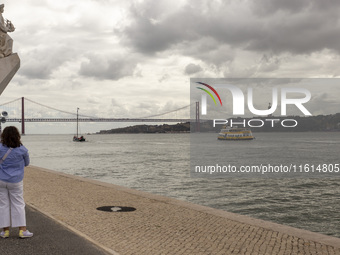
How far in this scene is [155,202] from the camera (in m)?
10.2

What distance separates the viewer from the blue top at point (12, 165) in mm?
5715

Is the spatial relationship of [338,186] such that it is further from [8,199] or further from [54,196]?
[8,199]

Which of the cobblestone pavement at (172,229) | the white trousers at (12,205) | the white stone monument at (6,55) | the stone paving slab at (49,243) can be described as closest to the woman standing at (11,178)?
the white trousers at (12,205)

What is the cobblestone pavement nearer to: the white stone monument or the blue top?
the blue top

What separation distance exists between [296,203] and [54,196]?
989 cm

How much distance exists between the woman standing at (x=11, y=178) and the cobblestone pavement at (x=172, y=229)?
123 cm

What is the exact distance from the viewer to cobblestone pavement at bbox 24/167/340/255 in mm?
5961

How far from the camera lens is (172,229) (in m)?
7.14

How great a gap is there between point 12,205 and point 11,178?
46cm

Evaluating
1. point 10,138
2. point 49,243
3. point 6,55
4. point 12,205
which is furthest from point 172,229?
point 6,55

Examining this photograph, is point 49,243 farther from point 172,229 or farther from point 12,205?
point 172,229

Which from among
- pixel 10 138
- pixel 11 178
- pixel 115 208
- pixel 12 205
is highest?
pixel 10 138

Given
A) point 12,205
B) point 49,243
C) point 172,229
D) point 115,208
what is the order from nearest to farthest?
point 49,243 < point 12,205 < point 172,229 < point 115,208

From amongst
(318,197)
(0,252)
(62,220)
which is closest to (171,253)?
(0,252)
